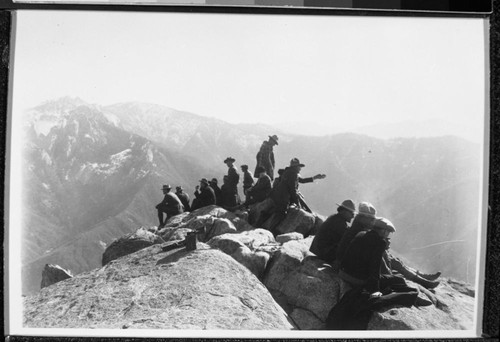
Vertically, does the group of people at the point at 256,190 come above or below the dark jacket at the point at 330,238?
above

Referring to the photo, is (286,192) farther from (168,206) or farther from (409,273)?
(409,273)

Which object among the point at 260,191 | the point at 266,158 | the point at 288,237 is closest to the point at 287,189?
the point at 260,191

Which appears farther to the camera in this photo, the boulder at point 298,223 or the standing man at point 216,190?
the standing man at point 216,190

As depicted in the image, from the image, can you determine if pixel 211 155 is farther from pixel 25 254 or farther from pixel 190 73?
pixel 25 254

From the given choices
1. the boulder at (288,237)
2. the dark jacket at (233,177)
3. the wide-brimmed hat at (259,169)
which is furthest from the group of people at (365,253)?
the dark jacket at (233,177)

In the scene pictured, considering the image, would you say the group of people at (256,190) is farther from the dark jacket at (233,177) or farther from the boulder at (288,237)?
the boulder at (288,237)

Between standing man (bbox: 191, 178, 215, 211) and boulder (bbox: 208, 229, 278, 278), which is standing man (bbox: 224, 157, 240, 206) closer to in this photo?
standing man (bbox: 191, 178, 215, 211)

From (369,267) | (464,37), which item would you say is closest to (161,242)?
(369,267)
